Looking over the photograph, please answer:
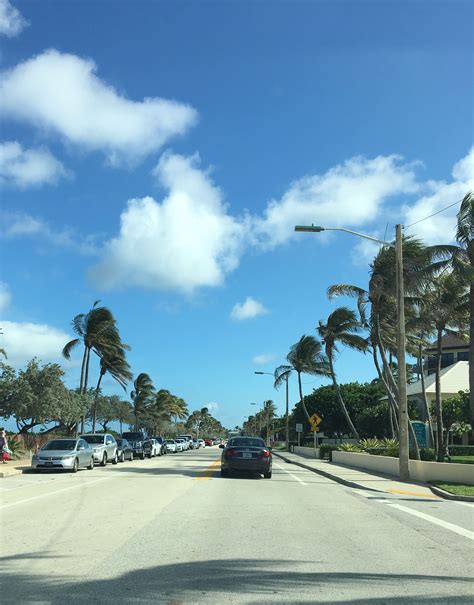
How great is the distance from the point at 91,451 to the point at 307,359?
33.2m

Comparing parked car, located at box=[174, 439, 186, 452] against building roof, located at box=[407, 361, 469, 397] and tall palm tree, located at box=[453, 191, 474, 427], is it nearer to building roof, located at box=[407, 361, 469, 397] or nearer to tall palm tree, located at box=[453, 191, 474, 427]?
building roof, located at box=[407, 361, 469, 397]

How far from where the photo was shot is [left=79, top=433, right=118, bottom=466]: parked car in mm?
31453

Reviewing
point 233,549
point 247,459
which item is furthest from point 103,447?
point 233,549

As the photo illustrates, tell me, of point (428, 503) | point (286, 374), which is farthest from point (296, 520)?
point (286, 374)

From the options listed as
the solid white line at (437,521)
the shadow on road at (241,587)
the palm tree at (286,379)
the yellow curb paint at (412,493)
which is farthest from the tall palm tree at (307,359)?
the shadow on road at (241,587)

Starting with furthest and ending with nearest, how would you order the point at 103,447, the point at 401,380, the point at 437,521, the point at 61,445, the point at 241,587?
1. the point at 103,447
2. the point at 61,445
3. the point at 401,380
4. the point at 437,521
5. the point at 241,587

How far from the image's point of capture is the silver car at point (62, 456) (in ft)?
81.0

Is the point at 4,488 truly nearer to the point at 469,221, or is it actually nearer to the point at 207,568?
the point at 207,568

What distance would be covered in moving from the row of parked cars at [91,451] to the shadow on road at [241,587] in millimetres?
18443

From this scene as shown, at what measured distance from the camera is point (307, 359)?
58.6m

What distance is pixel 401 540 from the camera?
9.79 meters

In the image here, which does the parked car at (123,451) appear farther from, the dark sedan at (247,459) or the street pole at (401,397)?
the street pole at (401,397)

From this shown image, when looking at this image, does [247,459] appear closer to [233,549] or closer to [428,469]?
[428,469]

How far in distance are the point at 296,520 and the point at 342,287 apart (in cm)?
2346
